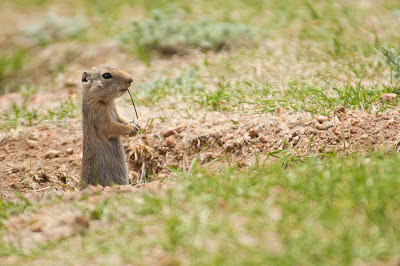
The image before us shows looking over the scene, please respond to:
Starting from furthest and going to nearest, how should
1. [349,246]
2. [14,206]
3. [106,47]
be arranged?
[106,47]
[14,206]
[349,246]

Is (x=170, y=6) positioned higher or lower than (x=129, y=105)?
higher

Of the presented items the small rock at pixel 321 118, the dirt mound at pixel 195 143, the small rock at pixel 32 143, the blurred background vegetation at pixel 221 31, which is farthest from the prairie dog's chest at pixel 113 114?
the blurred background vegetation at pixel 221 31

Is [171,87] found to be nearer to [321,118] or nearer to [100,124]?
[100,124]

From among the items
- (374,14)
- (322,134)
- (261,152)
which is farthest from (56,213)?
(374,14)

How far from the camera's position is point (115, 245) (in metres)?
2.97

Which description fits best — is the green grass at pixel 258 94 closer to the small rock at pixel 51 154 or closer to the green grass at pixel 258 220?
the small rock at pixel 51 154

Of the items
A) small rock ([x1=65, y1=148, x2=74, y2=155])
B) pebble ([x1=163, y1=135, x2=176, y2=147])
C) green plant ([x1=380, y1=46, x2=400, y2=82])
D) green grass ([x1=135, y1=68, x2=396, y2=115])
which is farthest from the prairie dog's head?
green plant ([x1=380, y1=46, x2=400, y2=82])

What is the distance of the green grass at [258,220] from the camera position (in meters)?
2.68

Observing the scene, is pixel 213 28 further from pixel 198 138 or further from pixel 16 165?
pixel 16 165

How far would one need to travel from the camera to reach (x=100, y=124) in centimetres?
448

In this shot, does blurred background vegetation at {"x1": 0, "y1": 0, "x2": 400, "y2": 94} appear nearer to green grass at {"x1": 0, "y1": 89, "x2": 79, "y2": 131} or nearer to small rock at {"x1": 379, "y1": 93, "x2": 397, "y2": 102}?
small rock at {"x1": 379, "y1": 93, "x2": 397, "y2": 102}

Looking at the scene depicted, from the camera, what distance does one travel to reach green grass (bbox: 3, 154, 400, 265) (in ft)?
8.80

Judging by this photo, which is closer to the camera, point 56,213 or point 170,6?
point 56,213

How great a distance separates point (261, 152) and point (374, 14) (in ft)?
10.6
